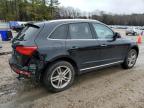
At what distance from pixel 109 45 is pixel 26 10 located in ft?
201

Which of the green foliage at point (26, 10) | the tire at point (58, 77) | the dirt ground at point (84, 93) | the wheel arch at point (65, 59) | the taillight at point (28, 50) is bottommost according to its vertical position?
the dirt ground at point (84, 93)

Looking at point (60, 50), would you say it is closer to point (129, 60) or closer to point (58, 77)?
Result: point (58, 77)

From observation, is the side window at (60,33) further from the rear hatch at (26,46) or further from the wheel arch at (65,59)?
the wheel arch at (65,59)

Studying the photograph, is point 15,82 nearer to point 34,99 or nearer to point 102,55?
point 34,99

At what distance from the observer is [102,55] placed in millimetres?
5141

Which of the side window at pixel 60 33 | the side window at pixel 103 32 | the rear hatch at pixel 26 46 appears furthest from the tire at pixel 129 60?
the rear hatch at pixel 26 46

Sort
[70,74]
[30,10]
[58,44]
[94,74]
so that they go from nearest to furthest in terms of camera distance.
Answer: [58,44], [70,74], [94,74], [30,10]

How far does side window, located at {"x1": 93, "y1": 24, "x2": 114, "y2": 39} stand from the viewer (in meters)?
5.09

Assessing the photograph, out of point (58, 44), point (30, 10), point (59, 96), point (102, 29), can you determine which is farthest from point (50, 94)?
point (30, 10)

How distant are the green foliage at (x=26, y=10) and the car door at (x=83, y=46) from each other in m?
59.5

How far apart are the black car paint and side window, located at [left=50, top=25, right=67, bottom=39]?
0.26 ft

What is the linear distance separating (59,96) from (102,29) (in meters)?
2.34

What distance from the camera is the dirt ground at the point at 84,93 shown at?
3.73 meters

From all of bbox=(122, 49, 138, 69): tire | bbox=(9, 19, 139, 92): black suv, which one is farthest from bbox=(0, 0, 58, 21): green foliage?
bbox=(9, 19, 139, 92): black suv
